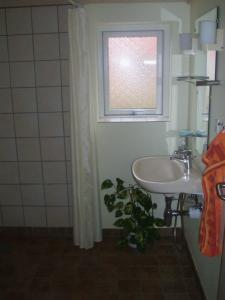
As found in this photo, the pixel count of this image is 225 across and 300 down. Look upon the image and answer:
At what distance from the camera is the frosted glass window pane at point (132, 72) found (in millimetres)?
2658

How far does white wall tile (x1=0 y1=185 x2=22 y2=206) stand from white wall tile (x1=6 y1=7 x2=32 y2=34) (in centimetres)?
145

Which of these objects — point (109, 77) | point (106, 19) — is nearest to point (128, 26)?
point (106, 19)

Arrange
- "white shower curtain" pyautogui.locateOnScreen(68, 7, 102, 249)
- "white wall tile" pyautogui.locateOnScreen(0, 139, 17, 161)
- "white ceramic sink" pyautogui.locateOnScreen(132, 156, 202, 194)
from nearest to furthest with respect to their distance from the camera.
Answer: "white ceramic sink" pyautogui.locateOnScreen(132, 156, 202, 194)
"white shower curtain" pyautogui.locateOnScreen(68, 7, 102, 249)
"white wall tile" pyautogui.locateOnScreen(0, 139, 17, 161)

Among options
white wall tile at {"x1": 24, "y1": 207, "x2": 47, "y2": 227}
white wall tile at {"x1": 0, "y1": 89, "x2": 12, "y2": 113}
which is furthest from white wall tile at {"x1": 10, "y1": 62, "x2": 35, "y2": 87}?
white wall tile at {"x1": 24, "y1": 207, "x2": 47, "y2": 227}

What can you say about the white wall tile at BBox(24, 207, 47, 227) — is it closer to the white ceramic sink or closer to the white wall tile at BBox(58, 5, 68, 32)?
the white ceramic sink

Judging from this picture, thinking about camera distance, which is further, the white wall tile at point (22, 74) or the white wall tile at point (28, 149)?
the white wall tile at point (28, 149)

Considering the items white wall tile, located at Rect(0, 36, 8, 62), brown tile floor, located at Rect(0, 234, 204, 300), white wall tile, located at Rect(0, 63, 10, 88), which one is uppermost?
white wall tile, located at Rect(0, 36, 8, 62)

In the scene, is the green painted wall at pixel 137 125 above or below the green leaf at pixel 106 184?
above

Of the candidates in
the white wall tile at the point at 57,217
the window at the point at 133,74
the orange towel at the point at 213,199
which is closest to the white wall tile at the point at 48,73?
the window at the point at 133,74

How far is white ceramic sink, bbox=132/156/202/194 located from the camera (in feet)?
5.56

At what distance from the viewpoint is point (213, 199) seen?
137 centimetres

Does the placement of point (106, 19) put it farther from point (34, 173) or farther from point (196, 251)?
point (196, 251)

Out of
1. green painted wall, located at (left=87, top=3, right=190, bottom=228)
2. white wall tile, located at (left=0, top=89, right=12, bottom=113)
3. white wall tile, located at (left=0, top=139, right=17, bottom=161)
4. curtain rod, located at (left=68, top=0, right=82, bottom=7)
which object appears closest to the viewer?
curtain rod, located at (left=68, top=0, right=82, bottom=7)

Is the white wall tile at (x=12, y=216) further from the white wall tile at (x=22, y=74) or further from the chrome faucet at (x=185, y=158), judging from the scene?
the chrome faucet at (x=185, y=158)
